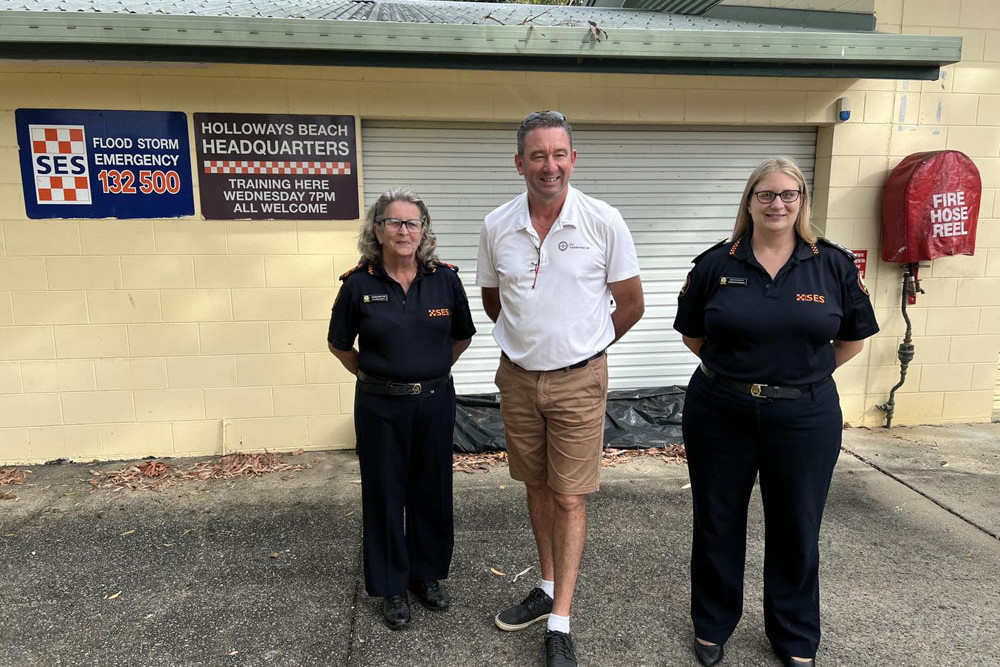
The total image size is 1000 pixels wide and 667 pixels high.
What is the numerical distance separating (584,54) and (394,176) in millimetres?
1600

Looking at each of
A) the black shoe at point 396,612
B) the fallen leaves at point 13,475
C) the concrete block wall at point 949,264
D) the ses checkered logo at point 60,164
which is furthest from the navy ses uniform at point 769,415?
the fallen leaves at point 13,475

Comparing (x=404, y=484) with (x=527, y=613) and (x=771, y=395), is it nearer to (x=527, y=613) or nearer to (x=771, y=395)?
(x=527, y=613)

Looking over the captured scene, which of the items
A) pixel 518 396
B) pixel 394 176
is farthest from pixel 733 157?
pixel 518 396

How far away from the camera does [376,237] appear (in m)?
2.73

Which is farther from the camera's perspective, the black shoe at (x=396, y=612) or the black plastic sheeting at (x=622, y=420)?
the black plastic sheeting at (x=622, y=420)

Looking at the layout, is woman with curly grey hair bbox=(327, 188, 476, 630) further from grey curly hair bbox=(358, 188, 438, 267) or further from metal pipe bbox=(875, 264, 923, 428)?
metal pipe bbox=(875, 264, 923, 428)

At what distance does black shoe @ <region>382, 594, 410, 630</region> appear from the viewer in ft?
9.26

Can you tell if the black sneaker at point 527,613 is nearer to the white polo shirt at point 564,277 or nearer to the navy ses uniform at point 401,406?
the navy ses uniform at point 401,406

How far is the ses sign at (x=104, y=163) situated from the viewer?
14.1ft

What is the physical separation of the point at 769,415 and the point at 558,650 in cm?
121

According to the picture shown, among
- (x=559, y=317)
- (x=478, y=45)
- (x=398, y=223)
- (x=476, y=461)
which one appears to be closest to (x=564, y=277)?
(x=559, y=317)

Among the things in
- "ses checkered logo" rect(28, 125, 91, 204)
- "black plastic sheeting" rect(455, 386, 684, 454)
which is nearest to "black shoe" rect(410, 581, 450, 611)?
"black plastic sheeting" rect(455, 386, 684, 454)

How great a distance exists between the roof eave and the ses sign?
0.50 metres

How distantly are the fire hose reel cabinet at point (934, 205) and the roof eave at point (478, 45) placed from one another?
66 cm
